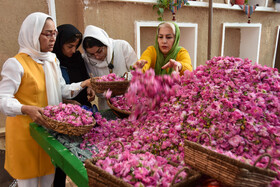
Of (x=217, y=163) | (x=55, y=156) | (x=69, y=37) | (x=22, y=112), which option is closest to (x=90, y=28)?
(x=69, y=37)

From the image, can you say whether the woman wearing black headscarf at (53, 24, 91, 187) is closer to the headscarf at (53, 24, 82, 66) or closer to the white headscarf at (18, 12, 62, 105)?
the headscarf at (53, 24, 82, 66)

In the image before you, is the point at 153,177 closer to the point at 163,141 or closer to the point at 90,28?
the point at 163,141

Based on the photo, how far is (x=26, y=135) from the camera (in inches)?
80.9

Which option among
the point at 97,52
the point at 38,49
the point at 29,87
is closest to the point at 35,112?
the point at 29,87

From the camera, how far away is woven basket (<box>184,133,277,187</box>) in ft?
2.72

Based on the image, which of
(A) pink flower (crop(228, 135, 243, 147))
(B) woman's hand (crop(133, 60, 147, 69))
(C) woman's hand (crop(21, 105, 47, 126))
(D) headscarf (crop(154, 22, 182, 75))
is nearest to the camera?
(A) pink flower (crop(228, 135, 243, 147))

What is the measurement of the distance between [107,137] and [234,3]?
6123mm

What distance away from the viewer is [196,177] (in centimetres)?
95

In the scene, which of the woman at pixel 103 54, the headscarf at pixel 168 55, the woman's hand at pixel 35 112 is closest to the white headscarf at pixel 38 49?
the woman's hand at pixel 35 112

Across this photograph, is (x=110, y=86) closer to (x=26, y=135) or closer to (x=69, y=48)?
(x=69, y=48)

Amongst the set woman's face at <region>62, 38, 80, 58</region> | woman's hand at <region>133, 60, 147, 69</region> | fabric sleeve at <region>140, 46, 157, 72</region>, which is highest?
woman's face at <region>62, 38, 80, 58</region>

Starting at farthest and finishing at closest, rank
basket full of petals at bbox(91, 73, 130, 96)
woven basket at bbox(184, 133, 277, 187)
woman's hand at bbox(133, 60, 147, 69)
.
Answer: woman's hand at bbox(133, 60, 147, 69) < basket full of petals at bbox(91, 73, 130, 96) < woven basket at bbox(184, 133, 277, 187)

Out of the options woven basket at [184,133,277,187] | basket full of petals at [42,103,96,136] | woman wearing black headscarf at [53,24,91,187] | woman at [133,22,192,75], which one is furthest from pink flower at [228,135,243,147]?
woman wearing black headscarf at [53,24,91,187]

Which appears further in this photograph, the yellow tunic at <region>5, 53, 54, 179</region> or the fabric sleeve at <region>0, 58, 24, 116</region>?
the yellow tunic at <region>5, 53, 54, 179</region>
